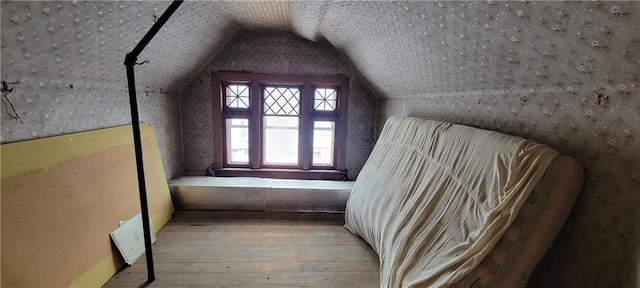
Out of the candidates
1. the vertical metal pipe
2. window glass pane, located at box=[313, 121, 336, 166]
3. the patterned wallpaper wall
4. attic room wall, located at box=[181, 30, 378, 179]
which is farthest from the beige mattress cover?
the patterned wallpaper wall

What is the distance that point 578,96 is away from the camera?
1.09 metres

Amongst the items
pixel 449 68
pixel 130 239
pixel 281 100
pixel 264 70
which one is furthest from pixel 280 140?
pixel 449 68

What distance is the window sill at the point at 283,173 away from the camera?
3596 millimetres

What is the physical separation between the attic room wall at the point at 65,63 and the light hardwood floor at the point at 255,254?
111cm

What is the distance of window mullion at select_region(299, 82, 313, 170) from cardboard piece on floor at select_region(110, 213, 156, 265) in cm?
191

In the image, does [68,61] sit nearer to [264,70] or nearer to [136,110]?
[136,110]

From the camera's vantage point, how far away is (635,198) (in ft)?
2.99

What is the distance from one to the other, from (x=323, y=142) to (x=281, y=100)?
2.51 ft

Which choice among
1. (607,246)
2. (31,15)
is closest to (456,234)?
(607,246)

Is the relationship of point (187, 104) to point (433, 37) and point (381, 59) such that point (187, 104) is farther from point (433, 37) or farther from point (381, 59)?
point (433, 37)

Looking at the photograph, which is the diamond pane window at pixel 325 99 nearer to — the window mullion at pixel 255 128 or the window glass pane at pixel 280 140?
the window glass pane at pixel 280 140

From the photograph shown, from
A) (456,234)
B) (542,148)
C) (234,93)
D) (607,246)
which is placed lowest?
(456,234)

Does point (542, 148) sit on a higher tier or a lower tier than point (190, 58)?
lower

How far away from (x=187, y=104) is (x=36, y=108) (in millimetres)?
1901
